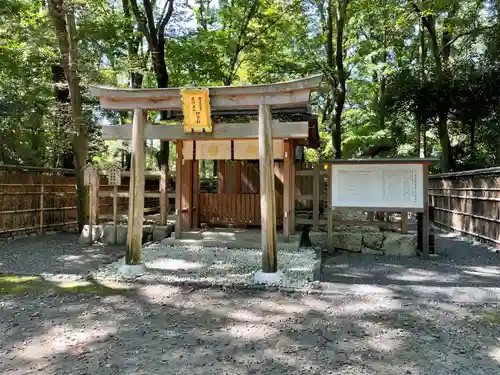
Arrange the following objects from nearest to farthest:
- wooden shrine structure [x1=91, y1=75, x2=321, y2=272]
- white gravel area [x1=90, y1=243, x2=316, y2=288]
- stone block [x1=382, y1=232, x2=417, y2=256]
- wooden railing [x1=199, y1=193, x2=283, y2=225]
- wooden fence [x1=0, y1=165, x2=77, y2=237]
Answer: wooden shrine structure [x1=91, y1=75, x2=321, y2=272], white gravel area [x1=90, y1=243, x2=316, y2=288], stone block [x1=382, y1=232, x2=417, y2=256], wooden railing [x1=199, y1=193, x2=283, y2=225], wooden fence [x1=0, y1=165, x2=77, y2=237]

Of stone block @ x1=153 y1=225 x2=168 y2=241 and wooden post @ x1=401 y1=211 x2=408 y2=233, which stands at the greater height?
wooden post @ x1=401 y1=211 x2=408 y2=233

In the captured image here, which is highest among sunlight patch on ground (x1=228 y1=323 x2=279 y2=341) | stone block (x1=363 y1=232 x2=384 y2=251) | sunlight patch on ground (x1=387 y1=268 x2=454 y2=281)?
stone block (x1=363 y1=232 x2=384 y2=251)

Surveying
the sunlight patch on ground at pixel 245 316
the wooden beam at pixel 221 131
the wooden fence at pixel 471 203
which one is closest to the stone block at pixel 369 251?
the wooden fence at pixel 471 203

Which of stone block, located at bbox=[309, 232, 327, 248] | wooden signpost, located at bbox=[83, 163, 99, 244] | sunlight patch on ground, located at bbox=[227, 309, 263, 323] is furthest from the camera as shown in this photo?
wooden signpost, located at bbox=[83, 163, 99, 244]

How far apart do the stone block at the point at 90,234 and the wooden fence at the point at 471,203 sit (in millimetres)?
9928

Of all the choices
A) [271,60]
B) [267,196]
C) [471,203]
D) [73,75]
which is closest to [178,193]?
[267,196]

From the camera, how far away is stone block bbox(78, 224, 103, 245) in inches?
377

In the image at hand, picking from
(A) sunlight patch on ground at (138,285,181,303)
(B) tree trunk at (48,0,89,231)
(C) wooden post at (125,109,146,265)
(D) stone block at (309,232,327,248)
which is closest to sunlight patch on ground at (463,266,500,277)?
(D) stone block at (309,232,327,248)

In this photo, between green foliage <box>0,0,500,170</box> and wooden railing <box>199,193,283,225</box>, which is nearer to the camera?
wooden railing <box>199,193,283,225</box>

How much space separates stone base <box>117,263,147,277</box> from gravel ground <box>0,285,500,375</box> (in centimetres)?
83

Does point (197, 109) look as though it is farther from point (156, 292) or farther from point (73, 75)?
point (73, 75)

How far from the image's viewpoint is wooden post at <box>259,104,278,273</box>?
5633 mm

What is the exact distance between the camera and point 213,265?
6.84 metres

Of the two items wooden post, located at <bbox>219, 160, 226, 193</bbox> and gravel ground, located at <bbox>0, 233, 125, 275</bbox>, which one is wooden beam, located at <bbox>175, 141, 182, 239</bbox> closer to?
gravel ground, located at <bbox>0, 233, 125, 275</bbox>
